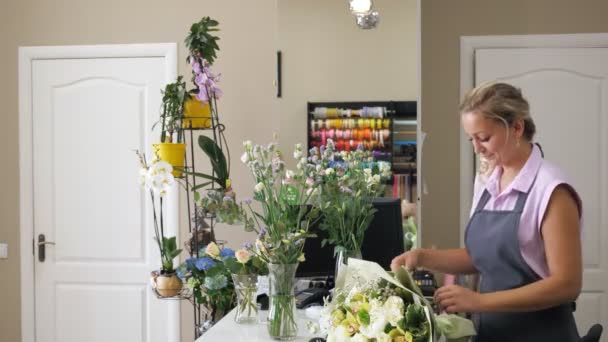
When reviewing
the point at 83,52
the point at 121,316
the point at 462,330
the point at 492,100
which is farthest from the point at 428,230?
the point at 83,52

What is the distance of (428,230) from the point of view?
301cm

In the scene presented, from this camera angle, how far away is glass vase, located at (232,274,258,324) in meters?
2.06

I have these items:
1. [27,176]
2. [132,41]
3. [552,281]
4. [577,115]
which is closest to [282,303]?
[552,281]

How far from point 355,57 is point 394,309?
203 cm

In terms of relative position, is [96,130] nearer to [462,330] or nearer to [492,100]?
[492,100]

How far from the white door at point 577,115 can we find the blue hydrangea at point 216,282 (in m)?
1.61

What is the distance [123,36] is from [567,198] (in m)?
2.79

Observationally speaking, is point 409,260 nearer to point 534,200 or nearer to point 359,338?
point 534,200

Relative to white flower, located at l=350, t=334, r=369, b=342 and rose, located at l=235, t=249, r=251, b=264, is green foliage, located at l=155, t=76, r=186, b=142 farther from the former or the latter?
white flower, located at l=350, t=334, r=369, b=342

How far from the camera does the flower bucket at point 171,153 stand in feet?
9.66

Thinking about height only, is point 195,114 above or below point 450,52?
below

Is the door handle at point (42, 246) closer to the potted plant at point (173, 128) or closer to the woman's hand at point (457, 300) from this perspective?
the potted plant at point (173, 128)

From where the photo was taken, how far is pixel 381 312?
50.4 inches

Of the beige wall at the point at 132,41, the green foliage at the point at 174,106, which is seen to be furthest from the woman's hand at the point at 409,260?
the beige wall at the point at 132,41
